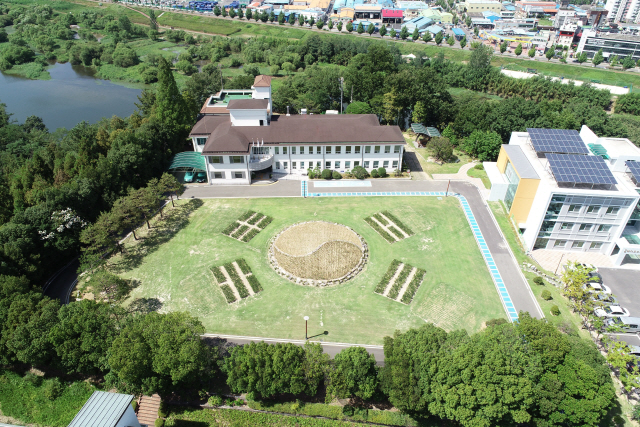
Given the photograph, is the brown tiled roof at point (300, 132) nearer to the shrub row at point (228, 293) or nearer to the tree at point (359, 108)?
the tree at point (359, 108)

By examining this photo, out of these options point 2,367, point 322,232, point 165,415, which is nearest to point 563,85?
point 322,232

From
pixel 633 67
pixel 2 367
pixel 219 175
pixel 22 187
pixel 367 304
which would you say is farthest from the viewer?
pixel 633 67

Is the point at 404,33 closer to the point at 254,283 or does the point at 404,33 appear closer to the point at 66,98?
the point at 66,98

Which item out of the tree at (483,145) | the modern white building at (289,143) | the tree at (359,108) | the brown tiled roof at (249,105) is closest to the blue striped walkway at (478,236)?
the modern white building at (289,143)

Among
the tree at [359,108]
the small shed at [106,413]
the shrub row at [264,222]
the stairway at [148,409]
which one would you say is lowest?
the stairway at [148,409]

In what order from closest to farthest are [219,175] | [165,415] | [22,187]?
[165,415], [22,187], [219,175]

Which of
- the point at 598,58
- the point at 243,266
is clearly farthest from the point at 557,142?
the point at 598,58

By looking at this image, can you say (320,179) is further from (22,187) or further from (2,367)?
(2,367)

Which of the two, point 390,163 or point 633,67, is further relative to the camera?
point 633,67
